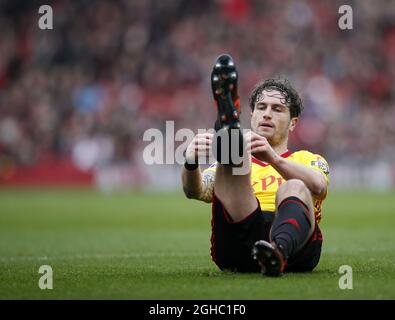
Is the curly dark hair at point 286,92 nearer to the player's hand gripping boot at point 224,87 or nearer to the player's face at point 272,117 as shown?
the player's face at point 272,117

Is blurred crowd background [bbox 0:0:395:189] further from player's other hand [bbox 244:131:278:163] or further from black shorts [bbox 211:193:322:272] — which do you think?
player's other hand [bbox 244:131:278:163]

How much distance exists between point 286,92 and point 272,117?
0.27 metres

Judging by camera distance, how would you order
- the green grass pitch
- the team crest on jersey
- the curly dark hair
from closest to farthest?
the green grass pitch
the team crest on jersey
the curly dark hair

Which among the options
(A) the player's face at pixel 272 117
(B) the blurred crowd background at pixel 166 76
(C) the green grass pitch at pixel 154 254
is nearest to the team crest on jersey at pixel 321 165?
(A) the player's face at pixel 272 117

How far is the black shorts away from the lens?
595 centimetres

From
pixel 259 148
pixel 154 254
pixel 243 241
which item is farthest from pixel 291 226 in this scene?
pixel 154 254

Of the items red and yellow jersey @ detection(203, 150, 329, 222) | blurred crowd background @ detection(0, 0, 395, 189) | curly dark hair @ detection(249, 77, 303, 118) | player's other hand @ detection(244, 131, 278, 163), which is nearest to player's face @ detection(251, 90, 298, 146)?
curly dark hair @ detection(249, 77, 303, 118)

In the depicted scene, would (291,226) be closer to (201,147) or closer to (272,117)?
(201,147)

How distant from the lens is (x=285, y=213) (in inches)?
231

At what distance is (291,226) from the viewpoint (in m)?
5.75

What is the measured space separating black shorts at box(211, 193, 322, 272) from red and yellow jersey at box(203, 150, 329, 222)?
0.44ft

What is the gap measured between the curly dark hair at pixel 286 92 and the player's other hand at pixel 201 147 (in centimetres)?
101
